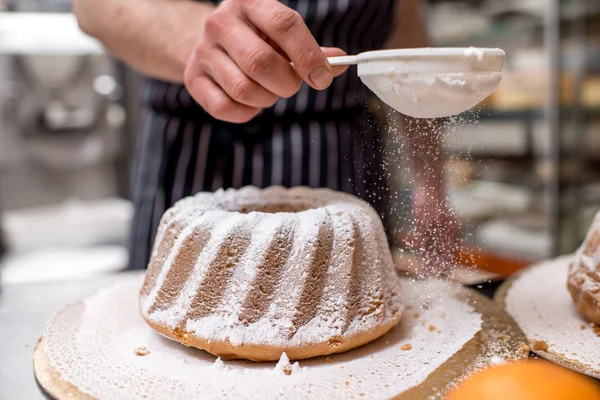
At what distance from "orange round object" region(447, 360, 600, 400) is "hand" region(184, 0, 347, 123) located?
0.47m

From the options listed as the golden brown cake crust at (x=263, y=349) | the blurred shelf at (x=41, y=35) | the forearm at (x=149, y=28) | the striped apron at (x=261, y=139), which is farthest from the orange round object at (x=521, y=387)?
the blurred shelf at (x=41, y=35)

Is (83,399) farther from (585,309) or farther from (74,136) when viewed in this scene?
(74,136)

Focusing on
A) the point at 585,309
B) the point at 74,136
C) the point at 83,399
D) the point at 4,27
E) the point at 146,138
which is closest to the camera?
the point at 83,399

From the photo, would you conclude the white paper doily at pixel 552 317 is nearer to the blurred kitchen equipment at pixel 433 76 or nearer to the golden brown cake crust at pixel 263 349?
the golden brown cake crust at pixel 263 349

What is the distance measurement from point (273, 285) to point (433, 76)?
0.39m

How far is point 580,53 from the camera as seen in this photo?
281 centimetres

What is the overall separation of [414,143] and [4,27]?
94.9 inches

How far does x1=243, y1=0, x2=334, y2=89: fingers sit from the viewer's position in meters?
0.87

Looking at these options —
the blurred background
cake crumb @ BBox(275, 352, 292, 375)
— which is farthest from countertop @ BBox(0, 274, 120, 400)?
the blurred background

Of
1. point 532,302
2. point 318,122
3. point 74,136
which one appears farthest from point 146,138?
point 74,136

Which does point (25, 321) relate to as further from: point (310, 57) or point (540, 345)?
point (540, 345)

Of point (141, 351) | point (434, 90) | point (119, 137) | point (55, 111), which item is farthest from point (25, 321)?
point (119, 137)

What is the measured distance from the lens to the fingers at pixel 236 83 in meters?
0.93

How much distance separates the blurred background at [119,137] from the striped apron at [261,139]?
1.31 metres
